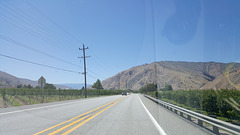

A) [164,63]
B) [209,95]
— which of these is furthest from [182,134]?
[164,63]

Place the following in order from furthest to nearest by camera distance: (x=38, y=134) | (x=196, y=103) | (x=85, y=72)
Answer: (x=85, y=72) < (x=196, y=103) < (x=38, y=134)

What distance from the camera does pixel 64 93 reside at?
46781 millimetres

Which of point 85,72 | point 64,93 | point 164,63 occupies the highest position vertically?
point 164,63

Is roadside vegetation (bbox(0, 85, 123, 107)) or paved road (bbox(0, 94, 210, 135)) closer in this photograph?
paved road (bbox(0, 94, 210, 135))

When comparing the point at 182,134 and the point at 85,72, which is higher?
the point at 85,72

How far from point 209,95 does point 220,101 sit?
146 cm

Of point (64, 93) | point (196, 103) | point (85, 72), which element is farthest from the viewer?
point (64, 93)

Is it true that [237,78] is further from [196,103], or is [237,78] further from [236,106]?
[236,106]

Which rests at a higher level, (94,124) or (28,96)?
(94,124)

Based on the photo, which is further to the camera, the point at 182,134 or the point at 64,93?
the point at 64,93

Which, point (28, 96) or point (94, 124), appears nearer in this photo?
point (94, 124)

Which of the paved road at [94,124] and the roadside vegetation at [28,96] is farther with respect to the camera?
the roadside vegetation at [28,96]

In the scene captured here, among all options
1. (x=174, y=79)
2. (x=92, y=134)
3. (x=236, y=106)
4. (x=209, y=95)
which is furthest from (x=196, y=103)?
(x=174, y=79)

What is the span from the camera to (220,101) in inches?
460
